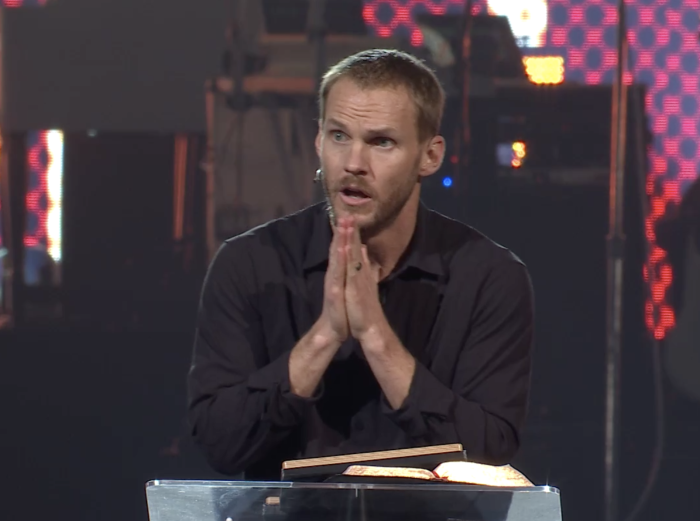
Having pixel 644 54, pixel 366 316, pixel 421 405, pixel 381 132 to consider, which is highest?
pixel 644 54

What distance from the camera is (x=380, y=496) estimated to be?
3.97 ft

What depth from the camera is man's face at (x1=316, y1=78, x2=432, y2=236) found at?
1913 millimetres

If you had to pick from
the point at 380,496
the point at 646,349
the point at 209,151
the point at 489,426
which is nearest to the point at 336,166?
the point at 489,426

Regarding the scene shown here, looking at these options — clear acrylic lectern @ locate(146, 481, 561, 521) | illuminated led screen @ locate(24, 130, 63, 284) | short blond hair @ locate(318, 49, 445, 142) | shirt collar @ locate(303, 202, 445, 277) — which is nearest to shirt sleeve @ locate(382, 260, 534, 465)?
shirt collar @ locate(303, 202, 445, 277)

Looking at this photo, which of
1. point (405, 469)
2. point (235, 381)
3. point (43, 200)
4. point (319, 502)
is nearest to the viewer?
point (319, 502)

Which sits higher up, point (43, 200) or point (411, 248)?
point (43, 200)

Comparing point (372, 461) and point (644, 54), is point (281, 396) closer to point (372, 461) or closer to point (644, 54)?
point (372, 461)

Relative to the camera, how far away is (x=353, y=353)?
2.04 m

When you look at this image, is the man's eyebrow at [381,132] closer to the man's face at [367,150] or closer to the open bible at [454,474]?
the man's face at [367,150]

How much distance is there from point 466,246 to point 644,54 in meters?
1.60

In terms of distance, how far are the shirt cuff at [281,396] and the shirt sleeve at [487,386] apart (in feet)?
0.50

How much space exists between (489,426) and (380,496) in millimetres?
735

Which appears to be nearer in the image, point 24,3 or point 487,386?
point 487,386

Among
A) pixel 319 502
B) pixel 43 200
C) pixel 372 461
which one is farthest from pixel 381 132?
pixel 43 200
